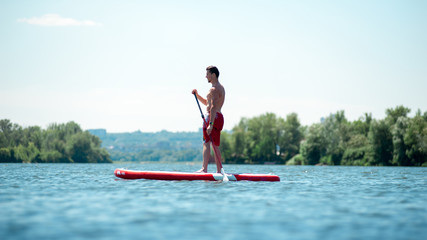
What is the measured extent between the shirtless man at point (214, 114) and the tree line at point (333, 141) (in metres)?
45.6

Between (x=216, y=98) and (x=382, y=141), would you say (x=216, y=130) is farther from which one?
(x=382, y=141)

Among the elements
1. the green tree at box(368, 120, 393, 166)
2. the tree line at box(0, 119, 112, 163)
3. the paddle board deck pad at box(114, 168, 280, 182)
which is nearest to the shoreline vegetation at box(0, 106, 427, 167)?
the tree line at box(0, 119, 112, 163)

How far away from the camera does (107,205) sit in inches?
321

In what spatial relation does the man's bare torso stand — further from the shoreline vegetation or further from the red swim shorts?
the shoreline vegetation

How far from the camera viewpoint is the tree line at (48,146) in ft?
274

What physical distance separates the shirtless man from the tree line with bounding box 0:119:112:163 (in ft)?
245

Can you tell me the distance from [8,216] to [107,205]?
5.54 feet

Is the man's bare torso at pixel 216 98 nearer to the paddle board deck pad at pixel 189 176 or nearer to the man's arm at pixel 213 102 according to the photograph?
the man's arm at pixel 213 102

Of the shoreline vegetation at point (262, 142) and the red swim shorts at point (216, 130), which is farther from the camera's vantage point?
the shoreline vegetation at point (262, 142)

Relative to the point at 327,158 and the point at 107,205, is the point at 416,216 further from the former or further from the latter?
the point at 327,158

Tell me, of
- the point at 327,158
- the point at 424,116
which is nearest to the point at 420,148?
the point at 424,116

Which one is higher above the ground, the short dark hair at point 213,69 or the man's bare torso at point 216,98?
the short dark hair at point 213,69

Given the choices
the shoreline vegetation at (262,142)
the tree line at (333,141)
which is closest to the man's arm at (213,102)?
the tree line at (333,141)

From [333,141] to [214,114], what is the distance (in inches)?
2419
